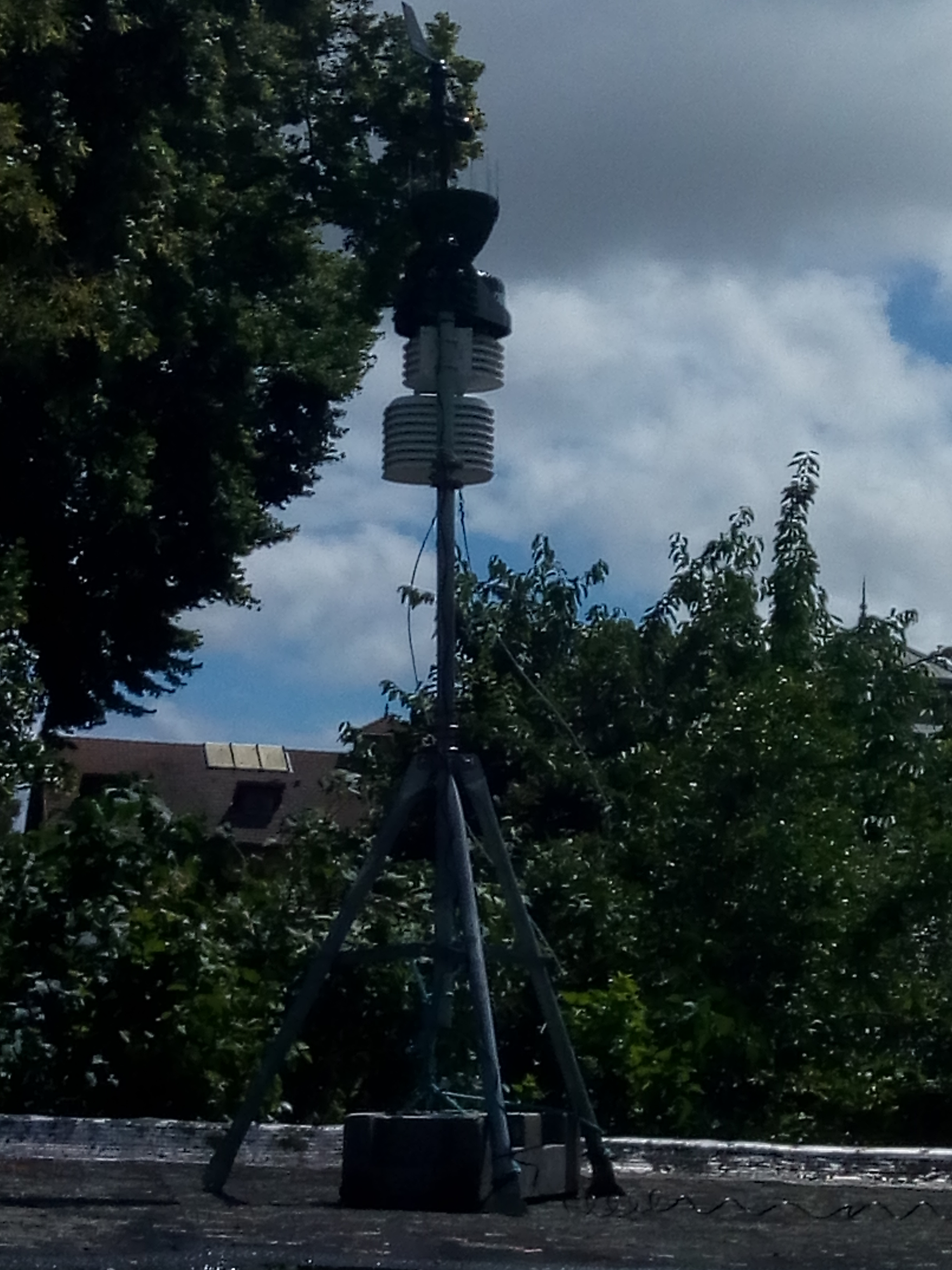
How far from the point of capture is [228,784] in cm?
4588

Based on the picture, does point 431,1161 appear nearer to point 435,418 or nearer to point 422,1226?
point 422,1226

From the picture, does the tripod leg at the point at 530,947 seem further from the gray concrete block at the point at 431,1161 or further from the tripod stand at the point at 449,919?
the gray concrete block at the point at 431,1161

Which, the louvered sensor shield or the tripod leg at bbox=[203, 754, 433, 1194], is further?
the louvered sensor shield

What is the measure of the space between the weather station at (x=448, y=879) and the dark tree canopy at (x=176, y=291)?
3.66 meters

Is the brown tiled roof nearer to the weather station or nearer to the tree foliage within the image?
the tree foliage

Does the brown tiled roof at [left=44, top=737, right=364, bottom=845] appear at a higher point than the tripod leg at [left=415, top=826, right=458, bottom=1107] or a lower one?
higher

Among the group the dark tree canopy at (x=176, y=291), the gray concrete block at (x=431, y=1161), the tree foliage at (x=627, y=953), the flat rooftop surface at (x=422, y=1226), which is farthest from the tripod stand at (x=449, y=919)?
the dark tree canopy at (x=176, y=291)

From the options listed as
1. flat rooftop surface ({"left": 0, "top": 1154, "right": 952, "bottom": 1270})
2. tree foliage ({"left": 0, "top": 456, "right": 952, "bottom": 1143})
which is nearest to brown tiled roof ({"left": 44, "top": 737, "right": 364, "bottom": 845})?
tree foliage ({"left": 0, "top": 456, "right": 952, "bottom": 1143})

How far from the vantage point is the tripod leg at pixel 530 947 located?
21.1 ft

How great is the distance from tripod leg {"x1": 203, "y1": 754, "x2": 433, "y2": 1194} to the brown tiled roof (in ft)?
20.8

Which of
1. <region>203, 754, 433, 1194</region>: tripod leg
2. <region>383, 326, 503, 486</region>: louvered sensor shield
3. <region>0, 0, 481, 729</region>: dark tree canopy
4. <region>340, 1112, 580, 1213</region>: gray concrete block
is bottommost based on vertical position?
<region>340, 1112, 580, 1213</region>: gray concrete block

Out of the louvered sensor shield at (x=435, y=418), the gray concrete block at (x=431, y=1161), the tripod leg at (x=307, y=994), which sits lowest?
the gray concrete block at (x=431, y=1161)

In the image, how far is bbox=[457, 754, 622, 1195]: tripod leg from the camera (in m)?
6.42

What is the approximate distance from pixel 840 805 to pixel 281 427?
319 inches
